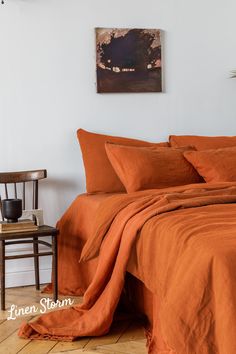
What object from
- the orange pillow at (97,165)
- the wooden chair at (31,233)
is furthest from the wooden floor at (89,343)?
the orange pillow at (97,165)

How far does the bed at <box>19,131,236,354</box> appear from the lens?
203cm

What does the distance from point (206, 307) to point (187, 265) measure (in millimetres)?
198

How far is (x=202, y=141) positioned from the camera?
161 inches

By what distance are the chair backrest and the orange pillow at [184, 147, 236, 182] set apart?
1.02 metres

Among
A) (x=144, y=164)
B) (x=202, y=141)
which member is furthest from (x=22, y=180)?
(x=202, y=141)

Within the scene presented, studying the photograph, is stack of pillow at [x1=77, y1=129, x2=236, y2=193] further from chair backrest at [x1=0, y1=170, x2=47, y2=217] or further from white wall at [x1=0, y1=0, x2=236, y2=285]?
chair backrest at [x1=0, y1=170, x2=47, y2=217]

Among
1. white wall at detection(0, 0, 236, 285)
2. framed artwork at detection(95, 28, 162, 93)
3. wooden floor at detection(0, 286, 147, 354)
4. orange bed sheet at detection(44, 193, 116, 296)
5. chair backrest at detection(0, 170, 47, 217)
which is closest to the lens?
wooden floor at detection(0, 286, 147, 354)

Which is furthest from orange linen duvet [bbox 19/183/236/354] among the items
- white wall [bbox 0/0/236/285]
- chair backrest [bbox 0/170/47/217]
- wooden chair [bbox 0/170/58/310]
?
white wall [bbox 0/0/236/285]

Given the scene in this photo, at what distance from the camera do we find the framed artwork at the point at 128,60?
4.07 m

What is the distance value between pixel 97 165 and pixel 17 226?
0.75 metres

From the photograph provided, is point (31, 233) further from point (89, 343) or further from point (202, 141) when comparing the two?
point (202, 141)

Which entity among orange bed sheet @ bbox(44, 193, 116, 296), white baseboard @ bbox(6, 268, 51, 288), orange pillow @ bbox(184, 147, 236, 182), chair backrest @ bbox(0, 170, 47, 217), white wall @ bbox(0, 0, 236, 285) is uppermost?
white wall @ bbox(0, 0, 236, 285)

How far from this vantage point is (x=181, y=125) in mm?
4312

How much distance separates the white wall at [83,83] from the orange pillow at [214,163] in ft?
1.98
